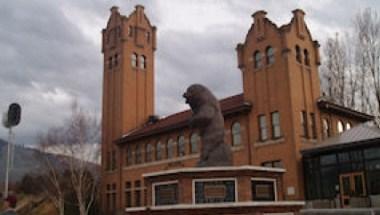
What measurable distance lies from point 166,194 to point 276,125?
1780 cm

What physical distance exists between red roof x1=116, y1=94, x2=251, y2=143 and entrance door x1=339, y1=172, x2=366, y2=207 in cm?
882

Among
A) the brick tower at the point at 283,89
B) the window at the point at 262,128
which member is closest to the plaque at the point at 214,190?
Result: the brick tower at the point at 283,89

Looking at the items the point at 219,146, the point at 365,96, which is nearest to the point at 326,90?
the point at 365,96

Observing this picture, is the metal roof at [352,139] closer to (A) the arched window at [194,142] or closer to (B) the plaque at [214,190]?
(A) the arched window at [194,142]

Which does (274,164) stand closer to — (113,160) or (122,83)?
(113,160)

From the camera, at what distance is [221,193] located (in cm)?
1417

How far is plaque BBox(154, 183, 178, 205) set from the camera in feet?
48.6

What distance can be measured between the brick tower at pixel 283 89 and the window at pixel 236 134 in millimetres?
1325

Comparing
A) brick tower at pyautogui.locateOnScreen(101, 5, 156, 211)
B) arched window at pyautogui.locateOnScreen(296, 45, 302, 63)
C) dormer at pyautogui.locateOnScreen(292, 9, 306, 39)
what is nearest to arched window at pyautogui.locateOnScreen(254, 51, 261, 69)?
arched window at pyautogui.locateOnScreen(296, 45, 302, 63)

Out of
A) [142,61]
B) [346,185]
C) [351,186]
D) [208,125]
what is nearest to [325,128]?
[346,185]

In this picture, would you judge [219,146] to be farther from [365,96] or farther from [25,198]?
[25,198]

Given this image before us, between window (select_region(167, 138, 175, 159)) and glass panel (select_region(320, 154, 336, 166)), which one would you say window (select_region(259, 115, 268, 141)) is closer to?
glass panel (select_region(320, 154, 336, 166))

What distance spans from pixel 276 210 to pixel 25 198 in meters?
52.2

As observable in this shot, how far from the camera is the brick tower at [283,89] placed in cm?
3019
